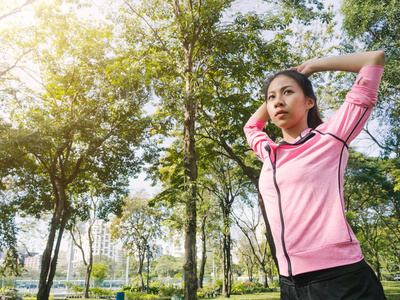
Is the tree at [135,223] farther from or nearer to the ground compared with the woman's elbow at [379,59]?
farther from the ground

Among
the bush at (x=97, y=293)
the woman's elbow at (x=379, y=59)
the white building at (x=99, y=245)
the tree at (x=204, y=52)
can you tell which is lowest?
the bush at (x=97, y=293)

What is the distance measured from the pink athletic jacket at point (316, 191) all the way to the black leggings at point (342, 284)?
0.07 ft

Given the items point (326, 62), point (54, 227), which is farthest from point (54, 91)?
point (326, 62)

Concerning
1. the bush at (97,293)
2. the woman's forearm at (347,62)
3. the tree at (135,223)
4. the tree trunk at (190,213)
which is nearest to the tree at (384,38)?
the tree trunk at (190,213)

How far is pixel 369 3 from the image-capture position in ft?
45.1

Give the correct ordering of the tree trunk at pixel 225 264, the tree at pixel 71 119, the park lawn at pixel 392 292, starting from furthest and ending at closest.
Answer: the tree trunk at pixel 225 264
the park lawn at pixel 392 292
the tree at pixel 71 119

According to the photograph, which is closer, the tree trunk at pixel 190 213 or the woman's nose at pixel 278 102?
the woman's nose at pixel 278 102

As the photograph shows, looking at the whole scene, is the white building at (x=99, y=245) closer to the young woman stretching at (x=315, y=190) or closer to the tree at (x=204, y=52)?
the tree at (x=204, y=52)

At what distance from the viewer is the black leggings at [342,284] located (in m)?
0.89

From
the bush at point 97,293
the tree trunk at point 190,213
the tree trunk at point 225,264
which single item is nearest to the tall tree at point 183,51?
the tree trunk at point 190,213

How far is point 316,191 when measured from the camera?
1029 millimetres

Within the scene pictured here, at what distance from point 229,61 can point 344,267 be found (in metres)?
10.7

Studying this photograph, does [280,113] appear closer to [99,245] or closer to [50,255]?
[50,255]

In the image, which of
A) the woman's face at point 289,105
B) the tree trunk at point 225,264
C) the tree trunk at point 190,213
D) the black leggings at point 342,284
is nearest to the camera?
the black leggings at point 342,284
